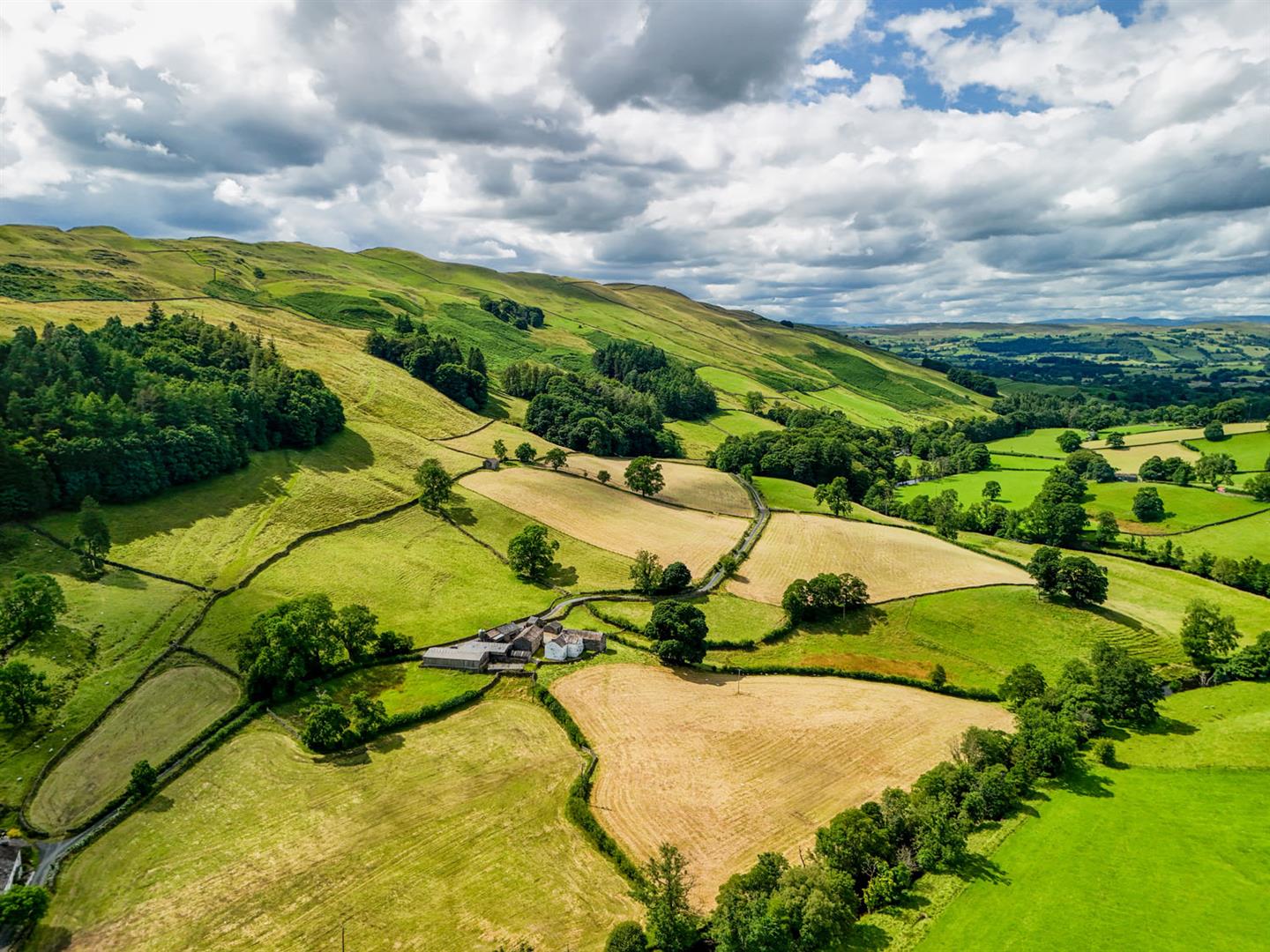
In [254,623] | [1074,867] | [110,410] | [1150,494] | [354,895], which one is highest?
[1150,494]

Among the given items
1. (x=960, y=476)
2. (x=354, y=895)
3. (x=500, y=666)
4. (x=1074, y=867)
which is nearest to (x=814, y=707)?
(x=1074, y=867)

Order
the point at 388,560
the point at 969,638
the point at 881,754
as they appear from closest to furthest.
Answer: the point at 881,754 < the point at 969,638 < the point at 388,560

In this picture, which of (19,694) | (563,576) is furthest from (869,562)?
(19,694)

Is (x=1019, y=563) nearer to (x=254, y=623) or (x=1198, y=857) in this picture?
(x=1198, y=857)

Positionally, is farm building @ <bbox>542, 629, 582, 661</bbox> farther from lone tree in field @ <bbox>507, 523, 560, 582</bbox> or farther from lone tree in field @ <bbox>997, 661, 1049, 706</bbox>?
lone tree in field @ <bbox>997, 661, 1049, 706</bbox>

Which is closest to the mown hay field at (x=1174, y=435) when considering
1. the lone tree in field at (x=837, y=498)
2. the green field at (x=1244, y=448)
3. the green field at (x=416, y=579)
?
the green field at (x=1244, y=448)

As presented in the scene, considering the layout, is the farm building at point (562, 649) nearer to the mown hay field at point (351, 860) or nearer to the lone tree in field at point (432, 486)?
the mown hay field at point (351, 860)
